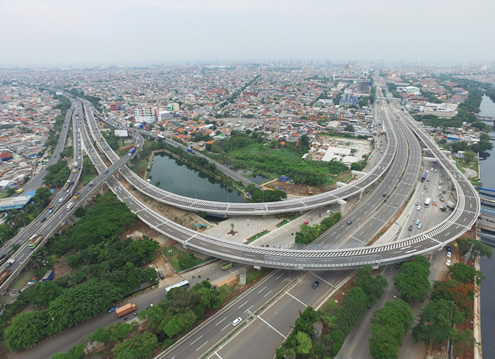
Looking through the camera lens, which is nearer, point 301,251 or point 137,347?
point 137,347

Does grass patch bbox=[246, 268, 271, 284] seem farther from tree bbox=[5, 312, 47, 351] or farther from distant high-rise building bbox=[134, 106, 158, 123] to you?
distant high-rise building bbox=[134, 106, 158, 123]

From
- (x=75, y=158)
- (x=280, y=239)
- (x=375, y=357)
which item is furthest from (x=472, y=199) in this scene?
(x=75, y=158)

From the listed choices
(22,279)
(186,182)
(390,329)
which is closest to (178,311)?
(390,329)

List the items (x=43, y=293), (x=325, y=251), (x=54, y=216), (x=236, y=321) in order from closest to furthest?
(x=236, y=321), (x=43, y=293), (x=325, y=251), (x=54, y=216)

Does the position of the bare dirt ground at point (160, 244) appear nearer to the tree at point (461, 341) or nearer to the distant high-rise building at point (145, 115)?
the tree at point (461, 341)

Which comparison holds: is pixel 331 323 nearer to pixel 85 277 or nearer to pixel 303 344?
pixel 303 344

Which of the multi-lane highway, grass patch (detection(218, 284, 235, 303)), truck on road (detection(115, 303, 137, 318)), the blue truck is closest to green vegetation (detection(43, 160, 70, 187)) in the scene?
the multi-lane highway

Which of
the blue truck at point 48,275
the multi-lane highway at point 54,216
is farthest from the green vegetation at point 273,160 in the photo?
the blue truck at point 48,275

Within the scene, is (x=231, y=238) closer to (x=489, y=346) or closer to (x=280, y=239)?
(x=280, y=239)
